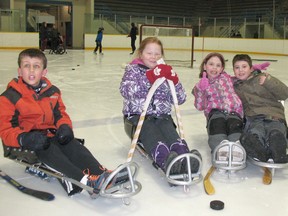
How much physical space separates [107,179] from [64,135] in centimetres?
38

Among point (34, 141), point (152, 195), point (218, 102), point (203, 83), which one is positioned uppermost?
point (203, 83)

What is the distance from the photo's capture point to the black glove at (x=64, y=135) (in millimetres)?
1859

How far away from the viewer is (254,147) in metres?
2.05

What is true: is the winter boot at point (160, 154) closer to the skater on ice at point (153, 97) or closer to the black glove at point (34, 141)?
the skater on ice at point (153, 97)

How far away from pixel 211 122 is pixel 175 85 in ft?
1.07

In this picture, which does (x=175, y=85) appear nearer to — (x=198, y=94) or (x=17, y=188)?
(x=198, y=94)

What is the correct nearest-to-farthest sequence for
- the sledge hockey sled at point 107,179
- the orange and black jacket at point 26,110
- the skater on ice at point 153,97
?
the sledge hockey sled at point 107,179 → the orange and black jacket at point 26,110 → the skater on ice at point 153,97

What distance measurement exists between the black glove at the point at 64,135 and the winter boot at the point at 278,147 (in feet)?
3.45

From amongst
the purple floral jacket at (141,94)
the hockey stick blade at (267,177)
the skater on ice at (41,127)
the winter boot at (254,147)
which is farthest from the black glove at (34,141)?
the hockey stick blade at (267,177)

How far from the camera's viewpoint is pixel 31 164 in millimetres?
1934

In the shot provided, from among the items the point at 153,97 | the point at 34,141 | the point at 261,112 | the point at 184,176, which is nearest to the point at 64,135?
the point at 34,141

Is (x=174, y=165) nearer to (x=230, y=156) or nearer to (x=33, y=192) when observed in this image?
(x=230, y=156)

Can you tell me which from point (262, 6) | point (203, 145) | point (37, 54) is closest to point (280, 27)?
point (262, 6)

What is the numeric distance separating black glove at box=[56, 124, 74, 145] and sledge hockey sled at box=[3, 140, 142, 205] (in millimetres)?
140
